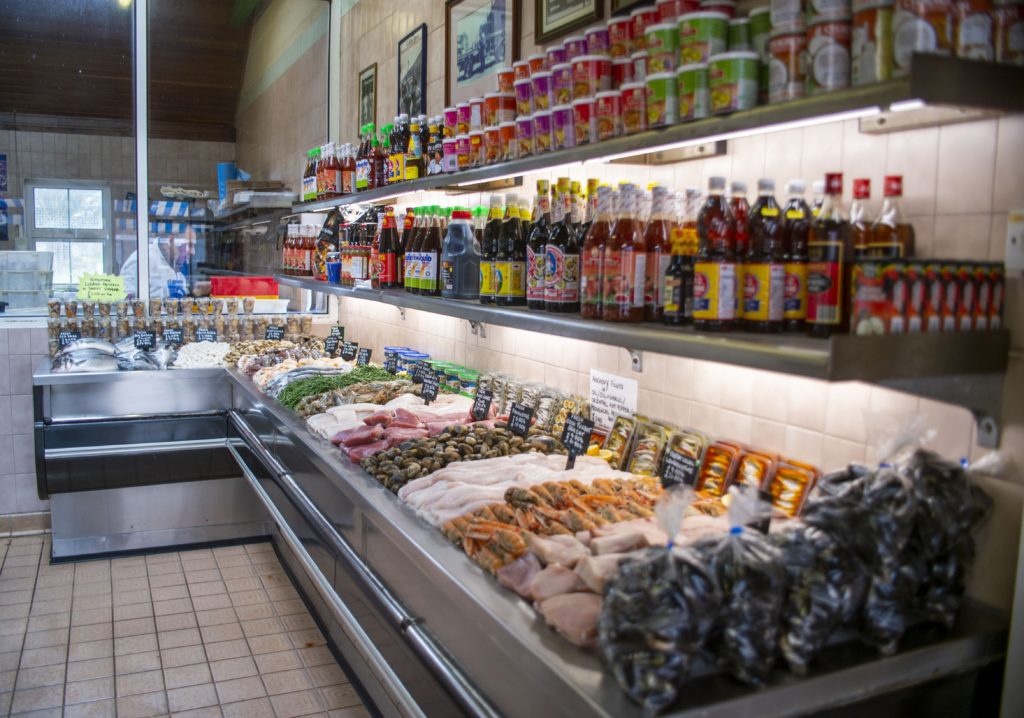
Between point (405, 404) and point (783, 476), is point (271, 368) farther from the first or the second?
point (783, 476)

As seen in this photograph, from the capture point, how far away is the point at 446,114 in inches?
132

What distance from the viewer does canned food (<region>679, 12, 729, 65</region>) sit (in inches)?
77.1

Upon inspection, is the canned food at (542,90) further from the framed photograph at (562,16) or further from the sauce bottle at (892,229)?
the sauce bottle at (892,229)

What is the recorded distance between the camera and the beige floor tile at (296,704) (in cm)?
354

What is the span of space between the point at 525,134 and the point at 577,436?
982 mm

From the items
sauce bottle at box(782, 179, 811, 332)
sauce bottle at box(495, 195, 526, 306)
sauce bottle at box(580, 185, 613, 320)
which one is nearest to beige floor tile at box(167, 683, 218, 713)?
sauce bottle at box(495, 195, 526, 306)

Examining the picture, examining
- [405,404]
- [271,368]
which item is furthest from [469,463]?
[271,368]

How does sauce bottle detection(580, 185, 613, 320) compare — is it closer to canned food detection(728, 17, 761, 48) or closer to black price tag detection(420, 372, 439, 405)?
canned food detection(728, 17, 761, 48)

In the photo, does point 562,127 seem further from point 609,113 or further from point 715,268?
point 715,268

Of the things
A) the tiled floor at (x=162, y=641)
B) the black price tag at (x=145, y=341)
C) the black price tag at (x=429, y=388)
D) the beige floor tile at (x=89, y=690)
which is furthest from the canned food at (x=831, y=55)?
the black price tag at (x=145, y=341)

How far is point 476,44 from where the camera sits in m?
4.06

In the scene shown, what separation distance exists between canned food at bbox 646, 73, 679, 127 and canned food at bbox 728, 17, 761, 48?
0.51ft

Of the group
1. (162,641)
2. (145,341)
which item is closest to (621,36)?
(162,641)

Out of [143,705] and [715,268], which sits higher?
[715,268]
